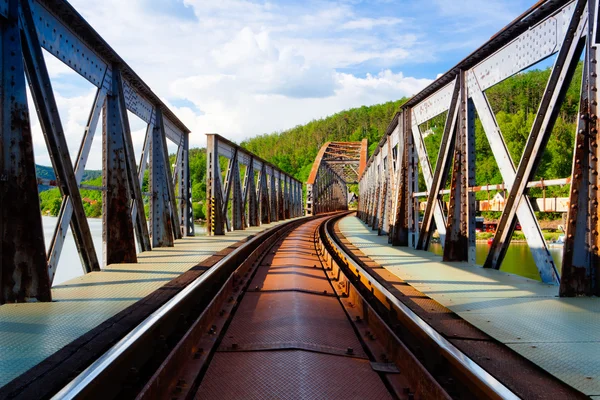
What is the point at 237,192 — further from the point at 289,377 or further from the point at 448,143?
the point at 289,377

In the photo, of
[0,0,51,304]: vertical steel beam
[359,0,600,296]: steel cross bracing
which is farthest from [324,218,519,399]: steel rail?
[0,0,51,304]: vertical steel beam

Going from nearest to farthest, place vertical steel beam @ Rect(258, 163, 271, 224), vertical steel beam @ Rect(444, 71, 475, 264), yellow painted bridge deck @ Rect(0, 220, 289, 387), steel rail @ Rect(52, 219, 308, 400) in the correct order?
steel rail @ Rect(52, 219, 308, 400), yellow painted bridge deck @ Rect(0, 220, 289, 387), vertical steel beam @ Rect(444, 71, 475, 264), vertical steel beam @ Rect(258, 163, 271, 224)

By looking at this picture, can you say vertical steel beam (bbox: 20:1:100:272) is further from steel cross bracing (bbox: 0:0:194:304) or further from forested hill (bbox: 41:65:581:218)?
forested hill (bbox: 41:65:581:218)

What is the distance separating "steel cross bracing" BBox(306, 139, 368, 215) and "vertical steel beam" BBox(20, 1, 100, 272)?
37.3 meters

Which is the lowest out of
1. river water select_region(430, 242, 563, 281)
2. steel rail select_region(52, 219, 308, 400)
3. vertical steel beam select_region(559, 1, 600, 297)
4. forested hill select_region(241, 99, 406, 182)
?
river water select_region(430, 242, 563, 281)

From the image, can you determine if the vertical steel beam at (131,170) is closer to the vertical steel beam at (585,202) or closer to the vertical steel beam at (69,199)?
the vertical steel beam at (69,199)

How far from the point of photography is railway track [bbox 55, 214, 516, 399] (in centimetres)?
288

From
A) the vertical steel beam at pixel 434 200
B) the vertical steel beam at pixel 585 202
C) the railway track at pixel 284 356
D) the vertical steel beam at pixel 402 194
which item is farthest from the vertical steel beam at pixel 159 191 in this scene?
the vertical steel beam at pixel 585 202

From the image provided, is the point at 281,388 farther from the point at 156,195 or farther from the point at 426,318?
the point at 156,195

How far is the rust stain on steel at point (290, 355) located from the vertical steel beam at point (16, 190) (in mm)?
2131

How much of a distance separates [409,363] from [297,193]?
46122 mm

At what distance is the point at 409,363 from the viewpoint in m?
3.23

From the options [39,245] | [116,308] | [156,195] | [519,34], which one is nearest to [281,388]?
[116,308]

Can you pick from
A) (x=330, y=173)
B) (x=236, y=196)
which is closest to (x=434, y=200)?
(x=236, y=196)
